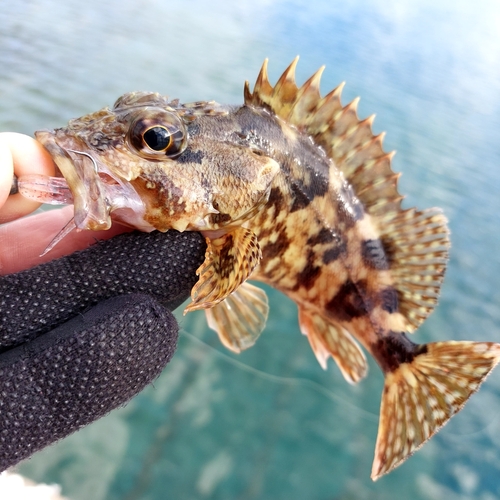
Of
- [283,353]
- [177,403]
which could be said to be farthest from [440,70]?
[177,403]

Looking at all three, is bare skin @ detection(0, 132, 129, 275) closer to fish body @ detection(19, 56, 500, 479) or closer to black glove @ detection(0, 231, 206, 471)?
fish body @ detection(19, 56, 500, 479)

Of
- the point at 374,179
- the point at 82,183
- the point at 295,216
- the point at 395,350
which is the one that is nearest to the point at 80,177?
the point at 82,183

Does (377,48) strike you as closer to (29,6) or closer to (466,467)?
(29,6)

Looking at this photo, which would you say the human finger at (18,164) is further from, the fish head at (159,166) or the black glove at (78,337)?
the black glove at (78,337)

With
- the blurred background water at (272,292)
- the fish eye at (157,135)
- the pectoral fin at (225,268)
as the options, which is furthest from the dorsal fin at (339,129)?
→ the blurred background water at (272,292)

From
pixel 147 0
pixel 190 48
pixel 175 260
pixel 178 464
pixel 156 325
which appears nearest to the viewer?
pixel 156 325

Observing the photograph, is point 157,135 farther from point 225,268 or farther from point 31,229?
point 31,229
